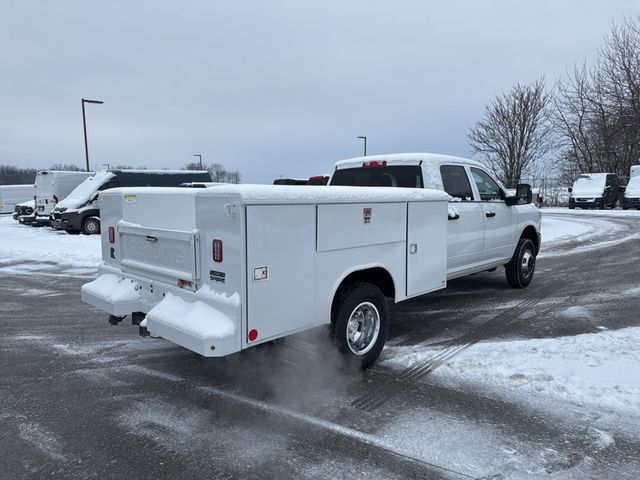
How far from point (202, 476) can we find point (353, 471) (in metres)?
0.95

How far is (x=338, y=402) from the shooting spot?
404 cm

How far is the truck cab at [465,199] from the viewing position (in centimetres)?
616

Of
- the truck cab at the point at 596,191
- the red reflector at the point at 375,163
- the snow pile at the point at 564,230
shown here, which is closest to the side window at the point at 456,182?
the red reflector at the point at 375,163

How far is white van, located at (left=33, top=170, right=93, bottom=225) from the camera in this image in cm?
2020

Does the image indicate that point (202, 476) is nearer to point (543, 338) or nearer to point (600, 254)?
point (543, 338)

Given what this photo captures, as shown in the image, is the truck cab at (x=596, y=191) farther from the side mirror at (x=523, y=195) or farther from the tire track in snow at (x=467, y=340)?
the side mirror at (x=523, y=195)

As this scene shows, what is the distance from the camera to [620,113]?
32.5m

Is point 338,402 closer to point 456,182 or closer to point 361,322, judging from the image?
point 361,322

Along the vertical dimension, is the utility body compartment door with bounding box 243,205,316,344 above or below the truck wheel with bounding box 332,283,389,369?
above

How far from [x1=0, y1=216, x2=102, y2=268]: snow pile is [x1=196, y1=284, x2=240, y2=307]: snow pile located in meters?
8.77

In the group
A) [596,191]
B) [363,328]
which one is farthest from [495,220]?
[596,191]

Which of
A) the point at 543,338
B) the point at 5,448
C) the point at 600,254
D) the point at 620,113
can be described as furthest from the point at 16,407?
the point at 620,113

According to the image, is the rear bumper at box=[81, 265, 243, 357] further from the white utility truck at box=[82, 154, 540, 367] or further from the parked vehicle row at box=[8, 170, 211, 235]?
the parked vehicle row at box=[8, 170, 211, 235]

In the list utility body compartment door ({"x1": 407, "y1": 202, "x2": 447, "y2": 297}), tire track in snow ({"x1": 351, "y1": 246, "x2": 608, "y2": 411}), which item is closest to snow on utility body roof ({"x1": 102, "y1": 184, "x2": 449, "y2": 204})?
utility body compartment door ({"x1": 407, "y1": 202, "x2": 447, "y2": 297})
